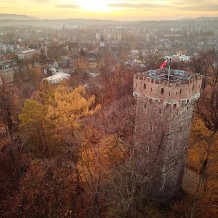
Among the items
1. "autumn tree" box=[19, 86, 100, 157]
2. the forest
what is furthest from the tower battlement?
"autumn tree" box=[19, 86, 100, 157]

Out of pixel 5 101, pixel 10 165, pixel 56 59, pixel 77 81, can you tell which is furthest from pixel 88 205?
pixel 56 59

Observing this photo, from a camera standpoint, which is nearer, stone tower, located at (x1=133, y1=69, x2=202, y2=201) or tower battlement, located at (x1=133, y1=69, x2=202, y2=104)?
tower battlement, located at (x1=133, y1=69, x2=202, y2=104)

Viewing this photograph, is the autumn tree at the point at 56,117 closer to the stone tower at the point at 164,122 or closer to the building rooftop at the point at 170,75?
the stone tower at the point at 164,122

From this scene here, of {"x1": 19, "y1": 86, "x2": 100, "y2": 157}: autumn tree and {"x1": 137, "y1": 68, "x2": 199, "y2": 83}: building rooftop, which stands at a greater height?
{"x1": 137, "y1": 68, "x2": 199, "y2": 83}: building rooftop

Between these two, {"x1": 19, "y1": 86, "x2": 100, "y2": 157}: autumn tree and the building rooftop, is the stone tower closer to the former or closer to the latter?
the building rooftop

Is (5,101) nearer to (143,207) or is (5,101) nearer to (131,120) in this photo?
(131,120)

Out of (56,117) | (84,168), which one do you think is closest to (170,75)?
(84,168)

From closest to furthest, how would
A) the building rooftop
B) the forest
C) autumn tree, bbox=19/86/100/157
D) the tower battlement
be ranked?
the tower battlement < the forest < the building rooftop < autumn tree, bbox=19/86/100/157

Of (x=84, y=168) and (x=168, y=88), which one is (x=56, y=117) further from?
(x=168, y=88)
